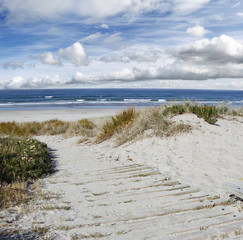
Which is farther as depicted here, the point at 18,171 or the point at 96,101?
the point at 96,101

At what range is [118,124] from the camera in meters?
10.0

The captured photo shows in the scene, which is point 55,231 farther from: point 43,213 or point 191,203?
point 191,203

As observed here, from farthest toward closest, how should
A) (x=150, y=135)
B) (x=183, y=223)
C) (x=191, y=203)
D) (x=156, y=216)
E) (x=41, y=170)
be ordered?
(x=150, y=135) < (x=41, y=170) < (x=191, y=203) < (x=156, y=216) < (x=183, y=223)

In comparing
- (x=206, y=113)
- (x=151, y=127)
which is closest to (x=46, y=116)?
(x=151, y=127)

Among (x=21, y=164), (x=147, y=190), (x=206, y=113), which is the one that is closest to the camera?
(x=147, y=190)

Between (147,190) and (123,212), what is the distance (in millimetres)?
966

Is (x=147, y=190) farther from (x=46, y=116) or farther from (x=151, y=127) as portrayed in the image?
(x=46, y=116)

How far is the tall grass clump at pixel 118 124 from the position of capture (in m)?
9.85

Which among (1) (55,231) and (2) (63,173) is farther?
(2) (63,173)

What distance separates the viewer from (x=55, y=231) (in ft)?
10.4

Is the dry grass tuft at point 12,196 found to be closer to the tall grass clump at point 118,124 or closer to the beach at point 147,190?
the beach at point 147,190

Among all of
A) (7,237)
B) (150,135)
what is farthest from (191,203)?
(150,135)

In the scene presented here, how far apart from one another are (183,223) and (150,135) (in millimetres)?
5473

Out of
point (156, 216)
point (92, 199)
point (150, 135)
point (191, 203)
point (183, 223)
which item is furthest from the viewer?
point (150, 135)
